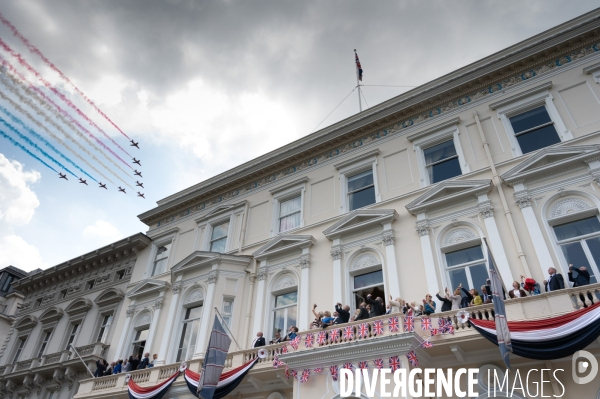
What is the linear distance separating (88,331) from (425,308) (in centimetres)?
1888

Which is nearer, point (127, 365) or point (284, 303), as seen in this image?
point (284, 303)

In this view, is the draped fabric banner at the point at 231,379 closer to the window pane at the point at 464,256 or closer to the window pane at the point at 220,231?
the window pane at the point at 464,256

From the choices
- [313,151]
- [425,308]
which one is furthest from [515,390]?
[313,151]

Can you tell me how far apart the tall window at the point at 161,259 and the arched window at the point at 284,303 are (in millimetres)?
8078

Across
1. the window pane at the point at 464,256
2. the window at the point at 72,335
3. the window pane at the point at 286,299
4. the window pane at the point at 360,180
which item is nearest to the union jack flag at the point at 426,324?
the window pane at the point at 464,256

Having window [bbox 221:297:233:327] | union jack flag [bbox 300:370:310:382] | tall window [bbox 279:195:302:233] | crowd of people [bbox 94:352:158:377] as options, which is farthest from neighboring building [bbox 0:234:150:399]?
union jack flag [bbox 300:370:310:382]

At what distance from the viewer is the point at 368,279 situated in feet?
51.4

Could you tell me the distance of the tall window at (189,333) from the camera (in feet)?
58.7

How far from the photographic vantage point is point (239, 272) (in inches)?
736

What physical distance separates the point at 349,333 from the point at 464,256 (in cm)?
505

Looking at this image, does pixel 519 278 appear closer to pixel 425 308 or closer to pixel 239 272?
pixel 425 308

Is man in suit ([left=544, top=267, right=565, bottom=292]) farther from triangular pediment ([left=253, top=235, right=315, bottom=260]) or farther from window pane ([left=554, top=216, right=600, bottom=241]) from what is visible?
triangular pediment ([left=253, top=235, right=315, bottom=260])

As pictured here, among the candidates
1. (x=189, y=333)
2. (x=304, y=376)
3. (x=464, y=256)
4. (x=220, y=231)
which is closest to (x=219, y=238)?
(x=220, y=231)

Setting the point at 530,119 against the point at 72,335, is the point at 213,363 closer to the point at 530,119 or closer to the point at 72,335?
the point at 530,119
